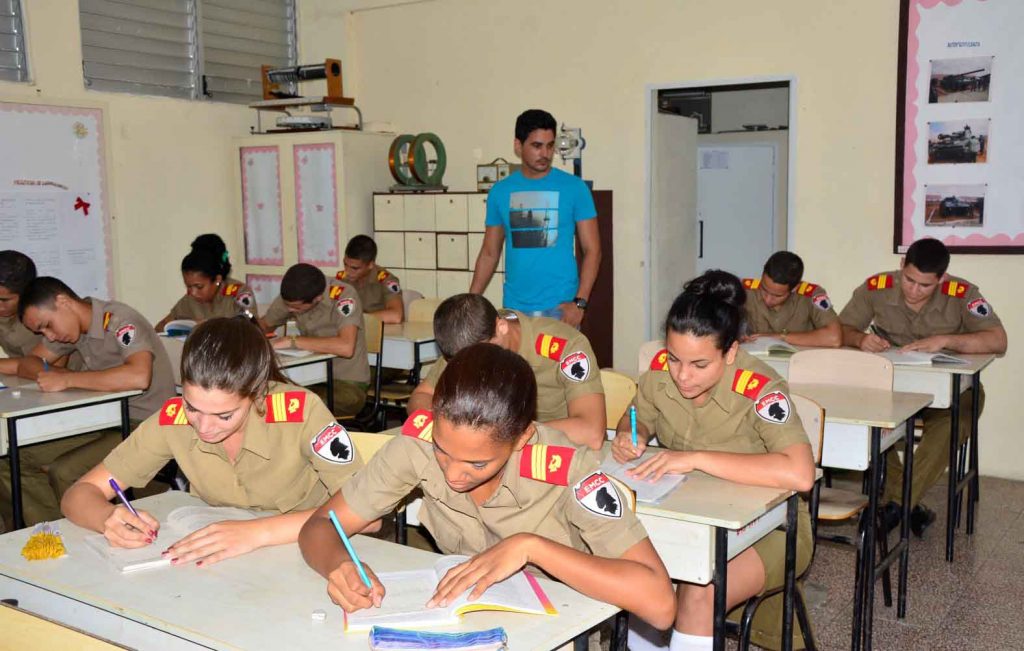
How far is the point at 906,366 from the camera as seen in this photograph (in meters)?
3.83

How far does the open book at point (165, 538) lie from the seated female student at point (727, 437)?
95 cm

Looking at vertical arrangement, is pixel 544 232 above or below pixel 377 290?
above

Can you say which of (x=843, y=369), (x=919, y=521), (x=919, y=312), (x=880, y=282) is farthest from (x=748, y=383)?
(x=880, y=282)

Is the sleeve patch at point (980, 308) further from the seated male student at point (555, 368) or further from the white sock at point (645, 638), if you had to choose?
the white sock at point (645, 638)

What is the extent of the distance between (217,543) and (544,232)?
2639mm

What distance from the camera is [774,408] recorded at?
7.81 ft

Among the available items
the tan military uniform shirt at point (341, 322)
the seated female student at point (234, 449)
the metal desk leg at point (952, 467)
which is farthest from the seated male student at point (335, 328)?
the metal desk leg at point (952, 467)

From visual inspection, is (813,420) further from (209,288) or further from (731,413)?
(209,288)

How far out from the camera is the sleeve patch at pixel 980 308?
4184mm

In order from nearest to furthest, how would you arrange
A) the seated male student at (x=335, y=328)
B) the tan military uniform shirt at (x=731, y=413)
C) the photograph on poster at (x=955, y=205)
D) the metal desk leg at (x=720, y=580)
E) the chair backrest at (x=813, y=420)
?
the metal desk leg at (x=720, y=580)
the tan military uniform shirt at (x=731, y=413)
the chair backrest at (x=813, y=420)
the seated male student at (x=335, y=328)
the photograph on poster at (x=955, y=205)

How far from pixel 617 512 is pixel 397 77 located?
5.57m

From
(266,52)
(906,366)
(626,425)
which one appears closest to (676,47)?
(906,366)

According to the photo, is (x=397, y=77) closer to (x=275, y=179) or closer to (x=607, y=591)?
(x=275, y=179)

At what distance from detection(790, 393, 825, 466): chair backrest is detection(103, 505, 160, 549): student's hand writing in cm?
167
